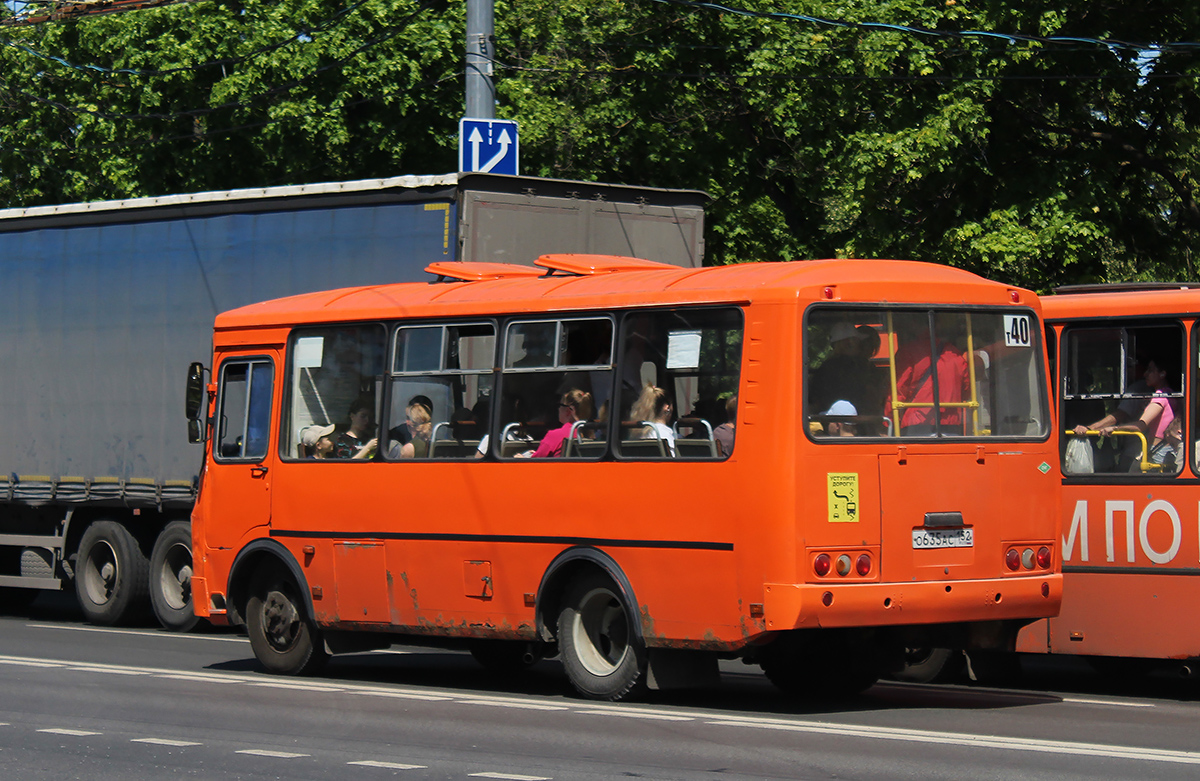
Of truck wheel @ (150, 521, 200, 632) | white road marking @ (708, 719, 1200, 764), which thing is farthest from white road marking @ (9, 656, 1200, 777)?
truck wheel @ (150, 521, 200, 632)

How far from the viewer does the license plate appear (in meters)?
10.3

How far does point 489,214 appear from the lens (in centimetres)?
1501

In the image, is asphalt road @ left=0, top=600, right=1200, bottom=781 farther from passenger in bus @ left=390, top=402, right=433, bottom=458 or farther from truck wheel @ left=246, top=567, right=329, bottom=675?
passenger in bus @ left=390, top=402, right=433, bottom=458

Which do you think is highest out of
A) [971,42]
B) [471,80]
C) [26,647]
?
[971,42]

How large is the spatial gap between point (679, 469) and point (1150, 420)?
3.30 meters

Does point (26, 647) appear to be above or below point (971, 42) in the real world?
below

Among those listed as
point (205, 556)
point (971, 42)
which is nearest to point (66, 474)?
point (205, 556)

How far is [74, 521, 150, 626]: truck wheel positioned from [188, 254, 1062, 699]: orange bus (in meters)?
5.55

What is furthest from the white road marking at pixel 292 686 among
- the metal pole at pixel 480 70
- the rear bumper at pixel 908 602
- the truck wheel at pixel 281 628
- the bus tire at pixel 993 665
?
the metal pole at pixel 480 70

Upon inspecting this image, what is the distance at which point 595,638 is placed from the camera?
11203mm

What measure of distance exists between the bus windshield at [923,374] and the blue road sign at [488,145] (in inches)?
323

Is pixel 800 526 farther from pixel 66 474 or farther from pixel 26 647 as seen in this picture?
pixel 66 474

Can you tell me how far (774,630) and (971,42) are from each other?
47.7 feet

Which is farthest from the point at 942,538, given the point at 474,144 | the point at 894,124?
the point at 894,124
